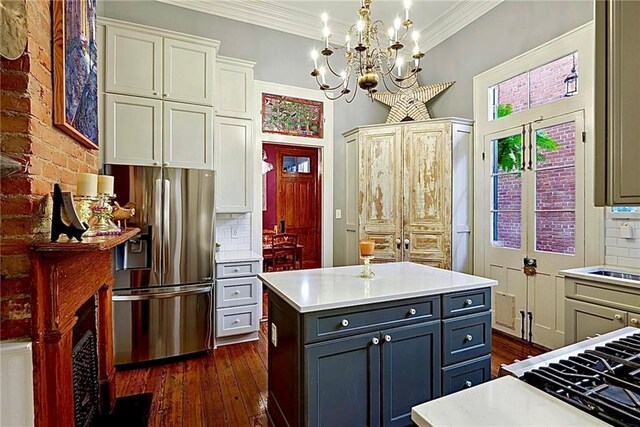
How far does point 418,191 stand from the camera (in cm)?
392

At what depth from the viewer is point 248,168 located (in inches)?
143

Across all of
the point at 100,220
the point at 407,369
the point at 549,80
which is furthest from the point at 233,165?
the point at 549,80

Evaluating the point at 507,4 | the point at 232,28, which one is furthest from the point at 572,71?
the point at 232,28

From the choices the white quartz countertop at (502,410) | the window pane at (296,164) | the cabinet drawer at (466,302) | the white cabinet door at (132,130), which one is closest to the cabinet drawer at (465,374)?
the cabinet drawer at (466,302)

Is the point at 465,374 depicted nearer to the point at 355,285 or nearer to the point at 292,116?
the point at 355,285

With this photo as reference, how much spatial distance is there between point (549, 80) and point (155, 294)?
4183 millimetres

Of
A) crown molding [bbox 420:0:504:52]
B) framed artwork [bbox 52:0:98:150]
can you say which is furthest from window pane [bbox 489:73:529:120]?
framed artwork [bbox 52:0:98:150]

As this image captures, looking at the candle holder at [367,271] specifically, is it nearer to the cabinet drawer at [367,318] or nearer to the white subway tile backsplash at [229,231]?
the cabinet drawer at [367,318]

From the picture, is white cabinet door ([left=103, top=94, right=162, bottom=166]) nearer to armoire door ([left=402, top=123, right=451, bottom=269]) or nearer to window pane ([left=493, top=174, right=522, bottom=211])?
armoire door ([left=402, top=123, right=451, bottom=269])

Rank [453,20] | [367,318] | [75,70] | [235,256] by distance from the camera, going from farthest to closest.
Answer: [453,20] → [235,256] → [367,318] → [75,70]

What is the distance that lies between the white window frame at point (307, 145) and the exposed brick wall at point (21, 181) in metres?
2.69

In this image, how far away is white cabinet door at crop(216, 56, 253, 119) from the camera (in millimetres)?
3512

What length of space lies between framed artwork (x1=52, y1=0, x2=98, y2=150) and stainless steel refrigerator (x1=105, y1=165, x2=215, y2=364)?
84cm

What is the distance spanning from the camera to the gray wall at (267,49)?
355 cm
